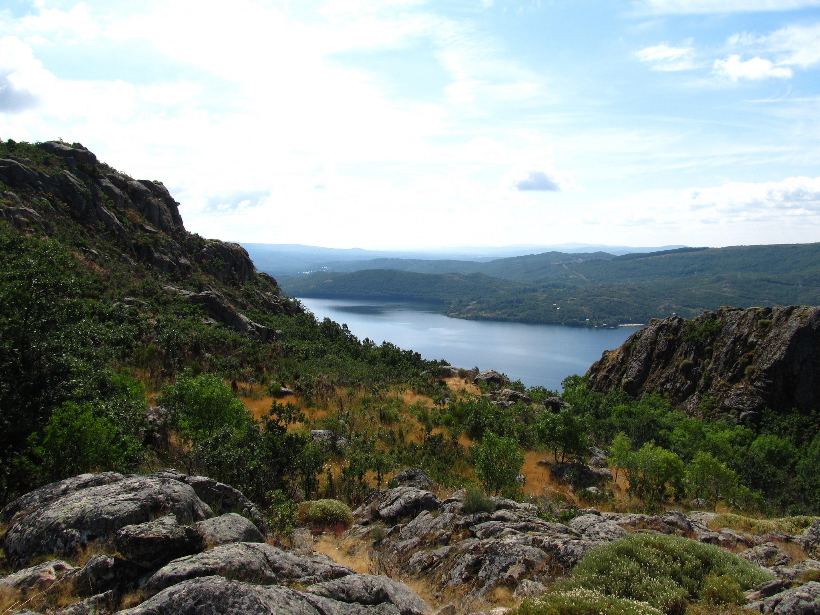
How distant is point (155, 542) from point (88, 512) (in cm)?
234

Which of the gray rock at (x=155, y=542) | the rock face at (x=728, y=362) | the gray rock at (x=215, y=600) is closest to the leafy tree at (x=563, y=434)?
the gray rock at (x=155, y=542)

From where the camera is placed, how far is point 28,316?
57.1 ft

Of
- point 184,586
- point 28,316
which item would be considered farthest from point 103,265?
point 184,586

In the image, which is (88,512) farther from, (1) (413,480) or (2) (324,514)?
(1) (413,480)

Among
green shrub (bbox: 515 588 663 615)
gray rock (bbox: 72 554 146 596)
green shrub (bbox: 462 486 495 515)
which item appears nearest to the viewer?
gray rock (bbox: 72 554 146 596)

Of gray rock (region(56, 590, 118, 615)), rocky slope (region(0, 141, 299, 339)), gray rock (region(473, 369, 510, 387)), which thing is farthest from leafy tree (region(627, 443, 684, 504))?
→ rocky slope (region(0, 141, 299, 339))

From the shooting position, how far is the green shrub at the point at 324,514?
19953mm

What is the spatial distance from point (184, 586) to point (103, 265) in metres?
64.0

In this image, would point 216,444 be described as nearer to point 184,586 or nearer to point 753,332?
point 184,586

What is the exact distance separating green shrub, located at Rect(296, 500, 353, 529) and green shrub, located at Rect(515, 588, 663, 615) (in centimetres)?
1192

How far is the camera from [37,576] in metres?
8.98

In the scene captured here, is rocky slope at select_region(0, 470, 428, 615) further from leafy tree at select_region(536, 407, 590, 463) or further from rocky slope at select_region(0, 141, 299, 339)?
rocky slope at select_region(0, 141, 299, 339)

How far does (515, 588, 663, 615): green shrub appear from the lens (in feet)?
29.7

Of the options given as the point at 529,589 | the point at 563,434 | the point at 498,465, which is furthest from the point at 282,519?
the point at 563,434
